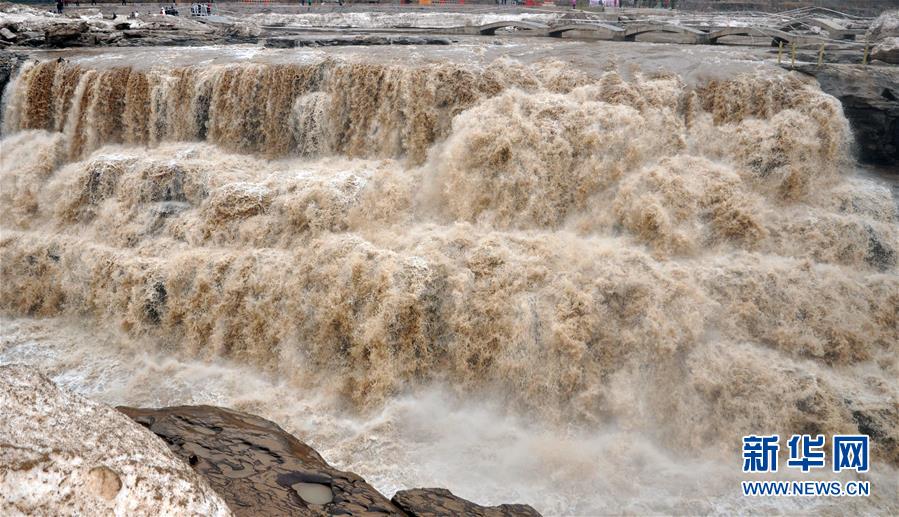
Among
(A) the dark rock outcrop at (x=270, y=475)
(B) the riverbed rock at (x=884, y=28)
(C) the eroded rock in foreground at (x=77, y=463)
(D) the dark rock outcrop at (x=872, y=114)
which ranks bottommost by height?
(A) the dark rock outcrop at (x=270, y=475)

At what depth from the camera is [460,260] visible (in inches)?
377

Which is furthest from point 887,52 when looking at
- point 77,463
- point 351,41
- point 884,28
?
point 77,463

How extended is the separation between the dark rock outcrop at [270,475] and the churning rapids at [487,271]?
1100mm

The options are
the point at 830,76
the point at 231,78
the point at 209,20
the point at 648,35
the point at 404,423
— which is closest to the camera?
the point at 404,423

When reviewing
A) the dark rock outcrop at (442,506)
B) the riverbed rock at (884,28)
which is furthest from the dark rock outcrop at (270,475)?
the riverbed rock at (884,28)

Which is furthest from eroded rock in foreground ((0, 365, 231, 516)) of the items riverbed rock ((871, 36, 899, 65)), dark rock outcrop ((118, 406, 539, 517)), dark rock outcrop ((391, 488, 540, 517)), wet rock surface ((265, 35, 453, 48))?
wet rock surface ((265, 35, 453, 48))

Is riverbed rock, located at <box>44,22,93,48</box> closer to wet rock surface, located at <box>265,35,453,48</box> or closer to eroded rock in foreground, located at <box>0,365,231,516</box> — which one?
wet rock surface, located at <box>265,35,453,48</box>

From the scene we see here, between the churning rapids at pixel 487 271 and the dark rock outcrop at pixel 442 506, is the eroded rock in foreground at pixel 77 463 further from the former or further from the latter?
the churning rapids at pixel 487 271

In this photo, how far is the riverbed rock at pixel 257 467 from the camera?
18.9ft

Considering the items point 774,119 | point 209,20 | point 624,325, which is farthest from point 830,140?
point 209,20

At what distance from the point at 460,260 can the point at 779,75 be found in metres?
6.29

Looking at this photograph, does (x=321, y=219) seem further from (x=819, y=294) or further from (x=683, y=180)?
(x=819, y=294)

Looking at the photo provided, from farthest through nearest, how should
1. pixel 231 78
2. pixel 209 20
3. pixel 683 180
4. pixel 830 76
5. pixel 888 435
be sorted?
1. pixel 209 20
2. pixel 231 78
3. pixel 830 76
4. pixel 683 180
5. pixel 888 435

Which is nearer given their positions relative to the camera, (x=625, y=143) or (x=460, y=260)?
(x=460, y=260)
